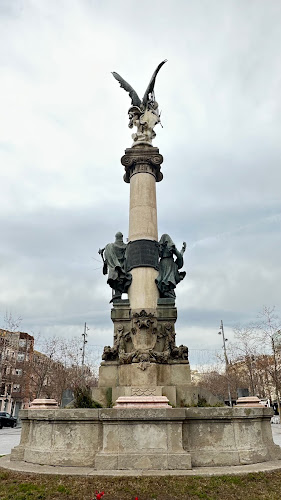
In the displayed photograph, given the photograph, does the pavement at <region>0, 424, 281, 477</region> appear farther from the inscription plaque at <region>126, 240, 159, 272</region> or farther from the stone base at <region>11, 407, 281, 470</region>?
the inscription plaque at <region>126, 240, 159, 272</region>

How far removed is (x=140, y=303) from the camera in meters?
13.0

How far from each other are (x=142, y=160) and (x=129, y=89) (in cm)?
400

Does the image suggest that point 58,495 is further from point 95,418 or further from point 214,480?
point 214,480

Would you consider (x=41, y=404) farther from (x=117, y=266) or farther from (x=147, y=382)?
(x=117, y=266)

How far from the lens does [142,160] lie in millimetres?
14945

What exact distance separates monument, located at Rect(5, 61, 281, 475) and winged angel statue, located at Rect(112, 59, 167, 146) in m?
0.04

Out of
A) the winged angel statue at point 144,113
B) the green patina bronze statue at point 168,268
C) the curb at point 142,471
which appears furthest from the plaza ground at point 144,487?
the winged angel statue at point 144,113

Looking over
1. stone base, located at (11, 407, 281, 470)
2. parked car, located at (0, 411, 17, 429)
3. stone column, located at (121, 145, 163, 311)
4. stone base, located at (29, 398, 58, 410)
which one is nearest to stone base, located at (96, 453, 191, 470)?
stone base, located at (11, 407, 281, 470)

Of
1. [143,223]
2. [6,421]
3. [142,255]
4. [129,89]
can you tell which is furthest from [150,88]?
[6,421]

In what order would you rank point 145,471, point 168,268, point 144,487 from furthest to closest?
point 168,268 < point 145,471 < point 144,487

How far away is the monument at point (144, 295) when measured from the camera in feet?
38.1

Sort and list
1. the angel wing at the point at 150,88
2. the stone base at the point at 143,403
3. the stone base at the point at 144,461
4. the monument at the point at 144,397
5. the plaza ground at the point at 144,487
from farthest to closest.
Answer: the angel wing at the point at 150,88, the stone base at the point at 143,403, the monument at the point at 144,397, the stone base at the point at 144,461, the plaza ground at the point at 144,487

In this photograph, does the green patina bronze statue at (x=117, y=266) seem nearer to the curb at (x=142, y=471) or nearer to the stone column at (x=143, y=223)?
the stone column at (x=143, y=223)

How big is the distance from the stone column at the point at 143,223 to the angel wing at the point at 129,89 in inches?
96.2
